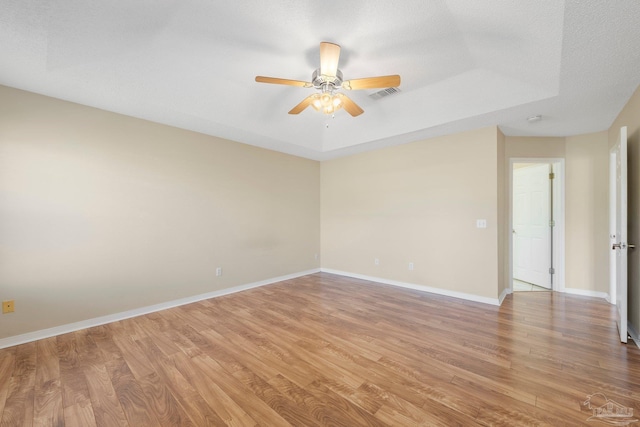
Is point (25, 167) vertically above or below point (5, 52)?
below

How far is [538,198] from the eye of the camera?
4.35m

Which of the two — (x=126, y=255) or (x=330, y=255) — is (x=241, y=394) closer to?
(x=126, y=255)

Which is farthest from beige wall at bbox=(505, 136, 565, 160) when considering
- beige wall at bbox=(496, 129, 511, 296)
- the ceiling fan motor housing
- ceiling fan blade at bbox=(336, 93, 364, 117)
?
the ceiling fan motor housing

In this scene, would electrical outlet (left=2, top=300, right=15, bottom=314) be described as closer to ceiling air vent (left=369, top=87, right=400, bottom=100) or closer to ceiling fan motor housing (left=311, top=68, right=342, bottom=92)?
ceiling fan motor housing (left=311, top=68, right=342, bottom=92)

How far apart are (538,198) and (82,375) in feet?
20.8

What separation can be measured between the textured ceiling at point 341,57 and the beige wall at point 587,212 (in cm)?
37

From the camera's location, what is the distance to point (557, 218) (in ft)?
13.2

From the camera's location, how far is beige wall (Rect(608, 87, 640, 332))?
2434mm

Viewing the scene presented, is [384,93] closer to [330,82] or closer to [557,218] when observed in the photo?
[330,82]

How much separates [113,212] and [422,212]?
4.37 meters

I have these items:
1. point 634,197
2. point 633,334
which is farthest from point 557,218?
point 633,334

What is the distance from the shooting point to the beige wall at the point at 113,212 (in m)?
2.50

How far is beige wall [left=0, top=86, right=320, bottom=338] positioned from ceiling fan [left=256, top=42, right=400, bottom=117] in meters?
2.07

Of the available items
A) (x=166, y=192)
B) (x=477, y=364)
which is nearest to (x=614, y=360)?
(x=477, y=364)
